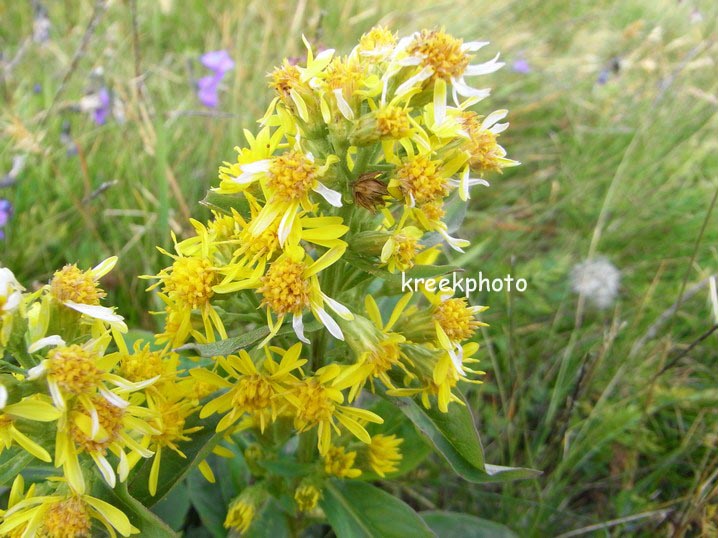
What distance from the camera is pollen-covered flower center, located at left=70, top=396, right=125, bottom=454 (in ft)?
4.17

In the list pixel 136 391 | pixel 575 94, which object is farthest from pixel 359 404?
pixel 575 94

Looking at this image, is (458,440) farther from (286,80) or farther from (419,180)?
(286,80)

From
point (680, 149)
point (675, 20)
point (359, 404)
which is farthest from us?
point (675, 20)

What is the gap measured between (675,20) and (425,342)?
4729 millimetres

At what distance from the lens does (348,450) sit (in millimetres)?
1804

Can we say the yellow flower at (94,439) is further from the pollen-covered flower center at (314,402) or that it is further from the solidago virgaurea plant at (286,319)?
the pollen-covered flower center at (314,402)

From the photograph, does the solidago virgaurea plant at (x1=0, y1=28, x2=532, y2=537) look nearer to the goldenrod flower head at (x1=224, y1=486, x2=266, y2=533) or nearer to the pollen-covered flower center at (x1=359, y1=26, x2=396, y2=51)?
the pollen-covered flower center at (x1=359, y1=26, x2=396, y2=51)

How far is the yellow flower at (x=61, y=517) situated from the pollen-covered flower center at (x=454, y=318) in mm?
807

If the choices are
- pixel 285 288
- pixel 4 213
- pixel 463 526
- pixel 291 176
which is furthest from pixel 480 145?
pixel 4 213

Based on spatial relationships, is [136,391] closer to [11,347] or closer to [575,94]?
[11,347]

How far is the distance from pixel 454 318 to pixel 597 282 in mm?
1680

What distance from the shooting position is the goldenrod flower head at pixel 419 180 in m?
1.37

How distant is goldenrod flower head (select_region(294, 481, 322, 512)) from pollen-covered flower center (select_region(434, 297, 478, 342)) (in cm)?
Answer: 56

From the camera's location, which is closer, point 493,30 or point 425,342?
point 425,342
